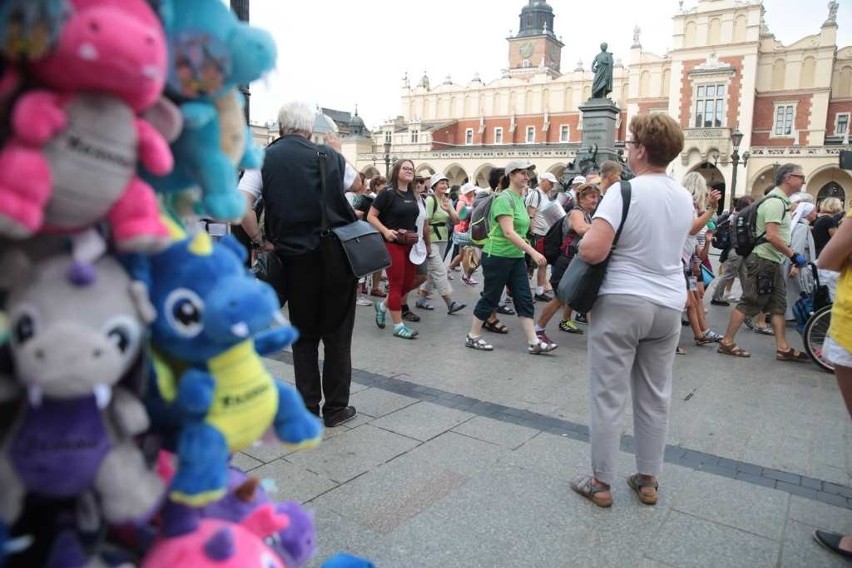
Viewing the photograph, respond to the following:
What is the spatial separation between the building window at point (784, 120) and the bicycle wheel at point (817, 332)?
4950 cm

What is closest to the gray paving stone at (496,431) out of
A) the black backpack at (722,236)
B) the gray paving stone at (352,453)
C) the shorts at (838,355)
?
the gray paving stone at (352,453)

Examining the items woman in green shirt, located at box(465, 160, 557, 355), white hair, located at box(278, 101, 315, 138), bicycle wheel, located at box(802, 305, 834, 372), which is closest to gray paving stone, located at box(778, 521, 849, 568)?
white hair, located at box(278, 101, 315, 138)

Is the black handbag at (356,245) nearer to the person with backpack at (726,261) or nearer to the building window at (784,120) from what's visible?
the person with backpack at (726,261)

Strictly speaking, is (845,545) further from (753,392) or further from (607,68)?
(607,68)

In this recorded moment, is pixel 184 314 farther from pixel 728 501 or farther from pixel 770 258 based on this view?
pixel 770 258

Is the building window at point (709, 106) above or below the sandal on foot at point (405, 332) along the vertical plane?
above

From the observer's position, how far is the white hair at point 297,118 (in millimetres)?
3801

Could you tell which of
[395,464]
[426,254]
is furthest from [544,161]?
[395,464]

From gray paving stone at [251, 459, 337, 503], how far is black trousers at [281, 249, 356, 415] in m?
0.68

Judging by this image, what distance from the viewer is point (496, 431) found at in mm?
4109

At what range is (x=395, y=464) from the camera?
3561 mm

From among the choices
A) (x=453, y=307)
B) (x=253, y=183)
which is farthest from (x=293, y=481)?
(x=453, y=307)

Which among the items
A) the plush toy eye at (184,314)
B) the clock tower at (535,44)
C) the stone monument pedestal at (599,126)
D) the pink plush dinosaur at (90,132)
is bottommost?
the plush toy eye at (184,314)

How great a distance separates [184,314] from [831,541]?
9.81 feet
